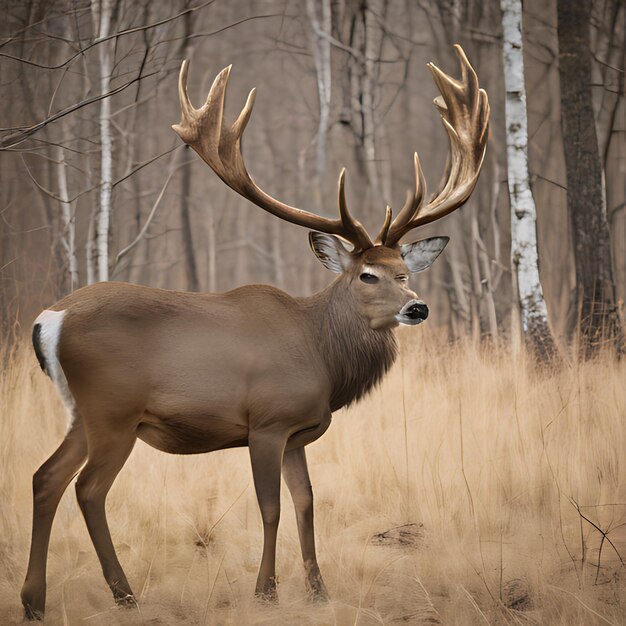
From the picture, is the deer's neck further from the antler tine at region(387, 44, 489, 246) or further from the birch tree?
the birch tree

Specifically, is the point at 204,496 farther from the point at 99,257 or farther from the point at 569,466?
Answer: the point at 99,257

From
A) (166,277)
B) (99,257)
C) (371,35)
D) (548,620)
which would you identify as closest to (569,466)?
(548,620)

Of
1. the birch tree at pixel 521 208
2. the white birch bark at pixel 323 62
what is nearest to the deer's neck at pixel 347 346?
the birch tree at pixel 521 208

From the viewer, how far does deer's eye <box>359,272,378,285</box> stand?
4312 mm

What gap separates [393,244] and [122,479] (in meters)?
2.60

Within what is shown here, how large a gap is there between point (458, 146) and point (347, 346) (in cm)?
148

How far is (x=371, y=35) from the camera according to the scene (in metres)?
12.5

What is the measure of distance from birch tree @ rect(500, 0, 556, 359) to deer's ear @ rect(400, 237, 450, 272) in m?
3.44

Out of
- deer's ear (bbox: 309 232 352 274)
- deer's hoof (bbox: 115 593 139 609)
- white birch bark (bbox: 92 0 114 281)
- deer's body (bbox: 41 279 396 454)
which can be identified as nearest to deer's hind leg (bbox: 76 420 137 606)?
deer's hoof (bbox: 115 593 139 609)

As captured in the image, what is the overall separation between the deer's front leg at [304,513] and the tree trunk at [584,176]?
4871mm

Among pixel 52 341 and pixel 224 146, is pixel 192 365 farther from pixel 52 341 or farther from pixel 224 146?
pixel 224 146

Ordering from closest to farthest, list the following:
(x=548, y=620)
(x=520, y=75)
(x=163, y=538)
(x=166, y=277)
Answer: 1. (x=548, y=620)
2. (x=163, y=538)
3. (x=520, y=75)
4. (x=166, y=277)

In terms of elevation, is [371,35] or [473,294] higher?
[371,35]

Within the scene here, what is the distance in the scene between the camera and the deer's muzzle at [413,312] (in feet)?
13.3
